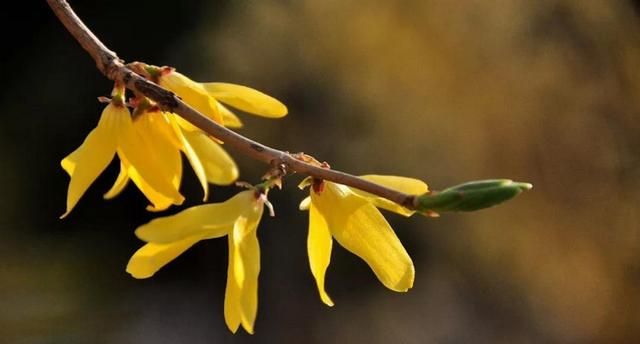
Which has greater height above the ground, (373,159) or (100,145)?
(373,159)

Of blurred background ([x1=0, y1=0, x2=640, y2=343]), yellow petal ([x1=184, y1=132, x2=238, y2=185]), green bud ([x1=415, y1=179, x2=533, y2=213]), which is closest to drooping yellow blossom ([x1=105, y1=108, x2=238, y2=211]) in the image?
yellow petal ([x1=184, y1=132, x2=238, y2=185])

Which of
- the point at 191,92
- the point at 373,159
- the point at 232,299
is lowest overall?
the point at 232,299

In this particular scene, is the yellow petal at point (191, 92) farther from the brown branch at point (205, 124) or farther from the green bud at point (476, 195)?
the green bud at point (476, 195)

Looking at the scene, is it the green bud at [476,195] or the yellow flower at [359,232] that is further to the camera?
the yellow flower at [359,232]

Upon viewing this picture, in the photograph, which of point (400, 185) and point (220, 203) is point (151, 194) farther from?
point (400, 185)

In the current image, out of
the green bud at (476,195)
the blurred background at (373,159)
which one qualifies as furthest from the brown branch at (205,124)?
the blurred background at (373,159)

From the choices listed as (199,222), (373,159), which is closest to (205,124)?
(199,222)
